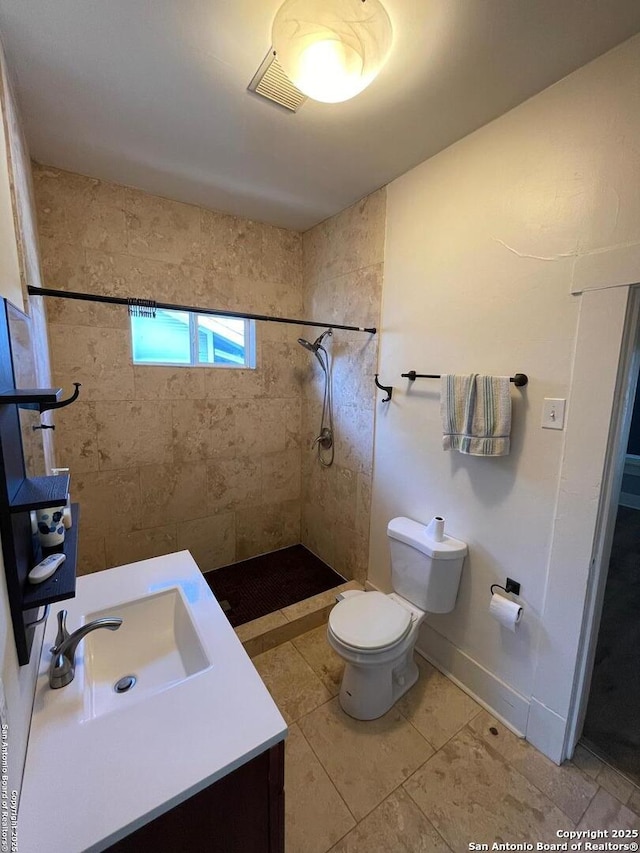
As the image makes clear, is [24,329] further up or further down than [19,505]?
further up

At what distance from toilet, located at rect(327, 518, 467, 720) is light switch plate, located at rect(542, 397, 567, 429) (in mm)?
698

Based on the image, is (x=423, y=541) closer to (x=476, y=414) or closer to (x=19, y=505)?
(x=476, y=414)

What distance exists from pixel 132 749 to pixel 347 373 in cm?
203

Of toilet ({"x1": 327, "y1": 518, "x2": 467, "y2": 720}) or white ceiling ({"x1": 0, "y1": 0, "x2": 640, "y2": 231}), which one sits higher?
white ceiling ({"x1": 0, "y1": 0, "x2": 640, "y2": 231})

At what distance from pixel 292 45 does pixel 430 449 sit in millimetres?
1613

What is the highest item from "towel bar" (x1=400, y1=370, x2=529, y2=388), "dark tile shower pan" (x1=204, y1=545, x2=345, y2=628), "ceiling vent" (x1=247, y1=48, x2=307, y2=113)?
"ceiling vent" (x1=247, y1=48, x2=307, y2=113)

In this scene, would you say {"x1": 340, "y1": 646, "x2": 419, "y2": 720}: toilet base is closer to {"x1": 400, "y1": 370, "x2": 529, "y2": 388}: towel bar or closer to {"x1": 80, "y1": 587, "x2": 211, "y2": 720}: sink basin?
{"x1": 80, "y1": 587, "x2": 211, "y2": 720}: sink basin

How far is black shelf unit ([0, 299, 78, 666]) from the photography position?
70 centimetres

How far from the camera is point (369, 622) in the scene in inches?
62.2

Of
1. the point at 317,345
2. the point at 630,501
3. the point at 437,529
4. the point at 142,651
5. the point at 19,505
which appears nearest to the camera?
the point at 19,505

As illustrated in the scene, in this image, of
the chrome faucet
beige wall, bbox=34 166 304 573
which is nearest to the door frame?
the chrome faucet

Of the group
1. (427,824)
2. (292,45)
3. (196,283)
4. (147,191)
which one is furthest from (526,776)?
(147,191)

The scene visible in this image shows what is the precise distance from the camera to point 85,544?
6.99ft

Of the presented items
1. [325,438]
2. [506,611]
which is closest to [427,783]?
[506,611]
